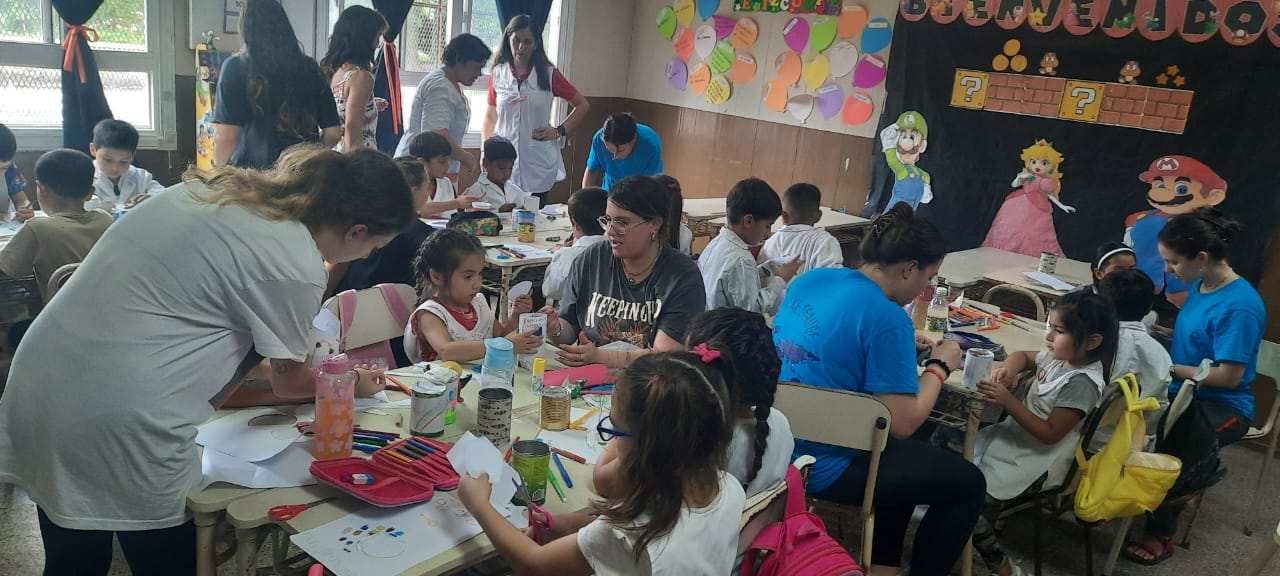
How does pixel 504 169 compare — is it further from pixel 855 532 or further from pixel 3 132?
pixel 855 532

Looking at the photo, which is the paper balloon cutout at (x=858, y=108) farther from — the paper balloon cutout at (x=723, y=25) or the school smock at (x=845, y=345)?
the school smock at (x=845, y=345)

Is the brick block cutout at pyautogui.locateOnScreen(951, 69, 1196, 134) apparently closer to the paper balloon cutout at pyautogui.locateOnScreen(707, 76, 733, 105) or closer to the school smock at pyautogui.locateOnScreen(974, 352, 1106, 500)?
the paper balloon cutout at pyautogui.locateOnScreen(707, 76, 733, 105)

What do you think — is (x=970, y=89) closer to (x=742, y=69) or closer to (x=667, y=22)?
(x=742, y=69)

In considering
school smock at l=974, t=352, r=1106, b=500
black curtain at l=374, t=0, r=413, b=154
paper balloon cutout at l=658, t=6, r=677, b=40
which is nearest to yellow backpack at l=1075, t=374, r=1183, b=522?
school smock at l=974, t=352, r=1106, b=500

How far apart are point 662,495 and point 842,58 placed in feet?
19.0

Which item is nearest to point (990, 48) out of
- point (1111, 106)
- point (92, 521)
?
point (1111, 106)

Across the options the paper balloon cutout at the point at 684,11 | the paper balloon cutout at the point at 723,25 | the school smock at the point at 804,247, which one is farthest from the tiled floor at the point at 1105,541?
the paper balloon cutout at the point at 684,11

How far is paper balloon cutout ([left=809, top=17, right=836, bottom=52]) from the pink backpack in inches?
223

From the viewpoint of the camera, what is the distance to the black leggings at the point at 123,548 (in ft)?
5.82

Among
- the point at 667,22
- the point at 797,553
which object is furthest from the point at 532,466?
the point at 667,22

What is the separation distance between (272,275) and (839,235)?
5.27 metres

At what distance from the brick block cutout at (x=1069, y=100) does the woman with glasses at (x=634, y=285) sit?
3.87 meters

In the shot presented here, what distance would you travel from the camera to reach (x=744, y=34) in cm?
733

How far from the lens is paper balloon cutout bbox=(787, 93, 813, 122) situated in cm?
709
